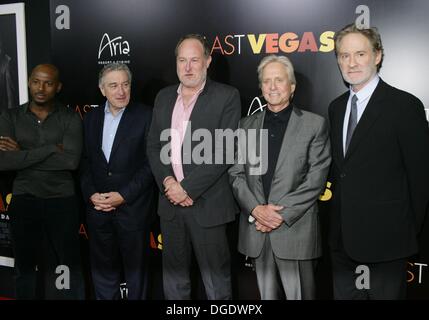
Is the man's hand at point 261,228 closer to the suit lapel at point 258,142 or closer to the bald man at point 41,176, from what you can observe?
the suit lapel at point 258,142

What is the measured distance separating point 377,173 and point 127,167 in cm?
167

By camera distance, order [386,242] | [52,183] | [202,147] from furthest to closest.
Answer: [52,183], [202,147], [386,242]

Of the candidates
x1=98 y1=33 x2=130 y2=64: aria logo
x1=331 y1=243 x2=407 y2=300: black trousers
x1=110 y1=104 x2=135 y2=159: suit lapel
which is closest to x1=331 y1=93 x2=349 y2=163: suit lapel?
x1=331 y1=243 x2=407 y2=300: black trousers

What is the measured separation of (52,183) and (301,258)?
189 cm

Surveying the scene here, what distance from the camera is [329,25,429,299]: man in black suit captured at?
257 cm

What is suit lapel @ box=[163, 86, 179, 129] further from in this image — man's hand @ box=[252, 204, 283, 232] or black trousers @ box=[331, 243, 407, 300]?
black trousers @ box=[331, 243, 407, 300]

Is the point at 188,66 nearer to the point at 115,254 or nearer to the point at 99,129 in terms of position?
the point at 99,129

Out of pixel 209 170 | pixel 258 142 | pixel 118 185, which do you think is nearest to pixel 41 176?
pixel 118 185

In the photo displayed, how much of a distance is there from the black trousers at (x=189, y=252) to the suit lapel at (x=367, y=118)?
1.05m

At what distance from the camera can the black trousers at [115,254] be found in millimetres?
3219

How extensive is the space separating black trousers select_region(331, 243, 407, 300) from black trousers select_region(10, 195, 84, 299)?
6.33 ft

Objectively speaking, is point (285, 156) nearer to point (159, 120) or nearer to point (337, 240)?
point (337, 240)

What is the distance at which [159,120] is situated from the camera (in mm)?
3125
